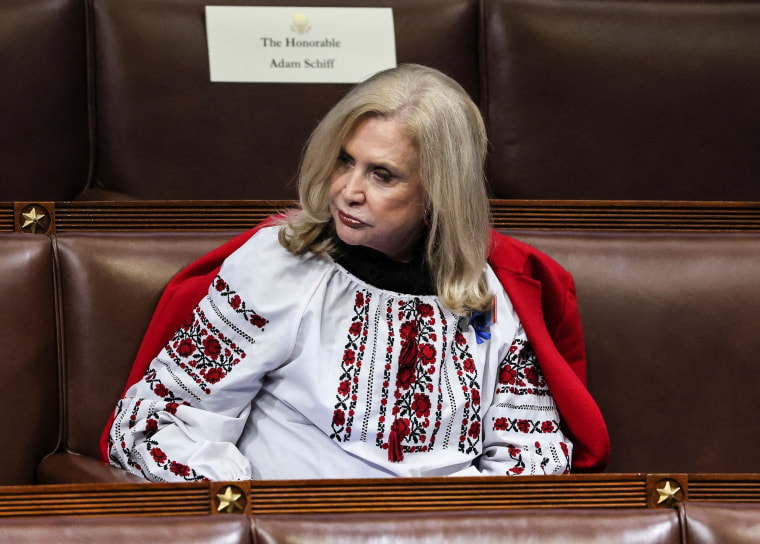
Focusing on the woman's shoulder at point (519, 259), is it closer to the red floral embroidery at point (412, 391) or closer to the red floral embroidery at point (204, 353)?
the red floral embroidery at point (412, 391)

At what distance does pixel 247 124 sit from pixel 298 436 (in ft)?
1.93

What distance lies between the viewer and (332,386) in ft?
4.18

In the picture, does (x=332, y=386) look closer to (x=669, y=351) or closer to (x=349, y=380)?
(x=349, y=380)

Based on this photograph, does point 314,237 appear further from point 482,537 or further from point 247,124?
point 482,537

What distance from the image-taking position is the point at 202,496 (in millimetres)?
772

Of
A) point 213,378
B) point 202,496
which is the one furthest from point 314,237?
point 202,496

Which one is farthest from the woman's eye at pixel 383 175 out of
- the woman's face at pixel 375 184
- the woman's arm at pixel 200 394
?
the woman's arm at pixel 200 394

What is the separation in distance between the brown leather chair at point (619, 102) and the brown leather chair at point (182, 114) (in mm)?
200

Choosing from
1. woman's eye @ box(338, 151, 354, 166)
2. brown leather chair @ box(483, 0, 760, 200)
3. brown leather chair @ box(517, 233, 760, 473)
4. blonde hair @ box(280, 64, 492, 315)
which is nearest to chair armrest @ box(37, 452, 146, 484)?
blonde hair @ box(280, 64, 492, 315)

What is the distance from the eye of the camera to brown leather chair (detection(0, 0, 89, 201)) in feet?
5.27

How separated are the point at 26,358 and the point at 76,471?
166 millimetres

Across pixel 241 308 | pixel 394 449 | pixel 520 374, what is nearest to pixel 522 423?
pixel 520 374

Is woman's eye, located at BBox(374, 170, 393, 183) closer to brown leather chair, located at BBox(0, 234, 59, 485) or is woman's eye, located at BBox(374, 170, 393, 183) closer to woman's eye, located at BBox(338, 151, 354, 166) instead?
woman's eye, located at BBox(338, 151, 354, 166)

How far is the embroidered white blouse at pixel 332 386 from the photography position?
49.6 inches
